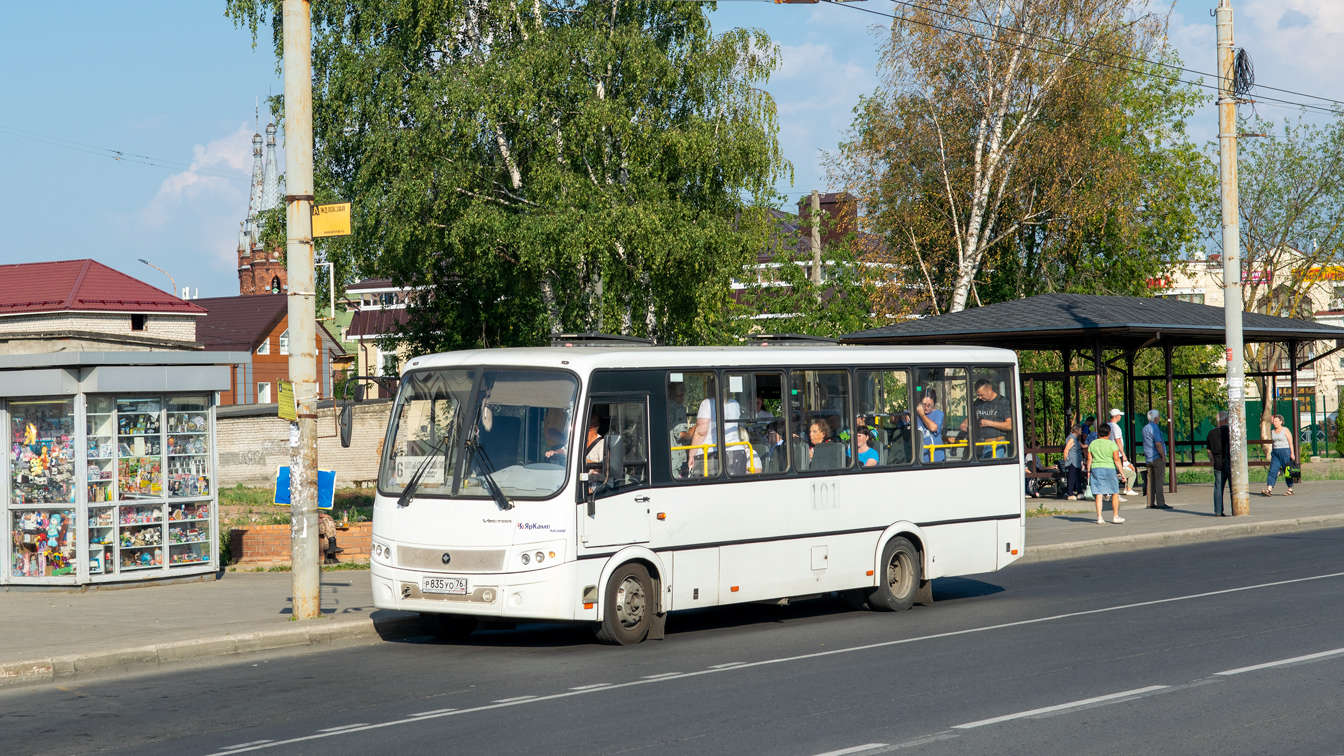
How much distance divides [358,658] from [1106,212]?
34612mm

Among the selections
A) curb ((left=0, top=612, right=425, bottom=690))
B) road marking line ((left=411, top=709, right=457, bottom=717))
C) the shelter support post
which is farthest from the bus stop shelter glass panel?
the shelter support post

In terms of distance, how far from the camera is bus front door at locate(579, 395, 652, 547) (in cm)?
1167

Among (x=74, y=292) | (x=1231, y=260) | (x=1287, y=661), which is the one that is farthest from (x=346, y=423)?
(x=74, y=292)

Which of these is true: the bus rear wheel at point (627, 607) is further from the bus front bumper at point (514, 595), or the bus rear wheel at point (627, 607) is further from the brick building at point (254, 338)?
the brick building at point (254, 338)

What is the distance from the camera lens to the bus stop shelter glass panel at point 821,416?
535 inches

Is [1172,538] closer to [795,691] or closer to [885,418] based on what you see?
[885,418]

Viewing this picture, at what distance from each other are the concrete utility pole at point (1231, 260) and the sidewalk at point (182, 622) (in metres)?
4.41

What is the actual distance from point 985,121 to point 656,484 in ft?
99.2

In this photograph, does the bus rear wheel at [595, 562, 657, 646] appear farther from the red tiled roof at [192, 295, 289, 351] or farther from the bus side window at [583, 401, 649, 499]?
the red tiled roof at [192, 295, 289, 351]

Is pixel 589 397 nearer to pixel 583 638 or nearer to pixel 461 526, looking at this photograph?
pixel 461 526

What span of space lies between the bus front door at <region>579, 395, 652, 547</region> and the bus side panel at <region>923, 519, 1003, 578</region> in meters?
3.89

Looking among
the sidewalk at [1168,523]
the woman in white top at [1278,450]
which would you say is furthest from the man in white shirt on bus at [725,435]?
the woman in white top at [1278,450]

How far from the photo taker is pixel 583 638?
1273cm

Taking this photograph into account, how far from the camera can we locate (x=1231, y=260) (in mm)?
24000
